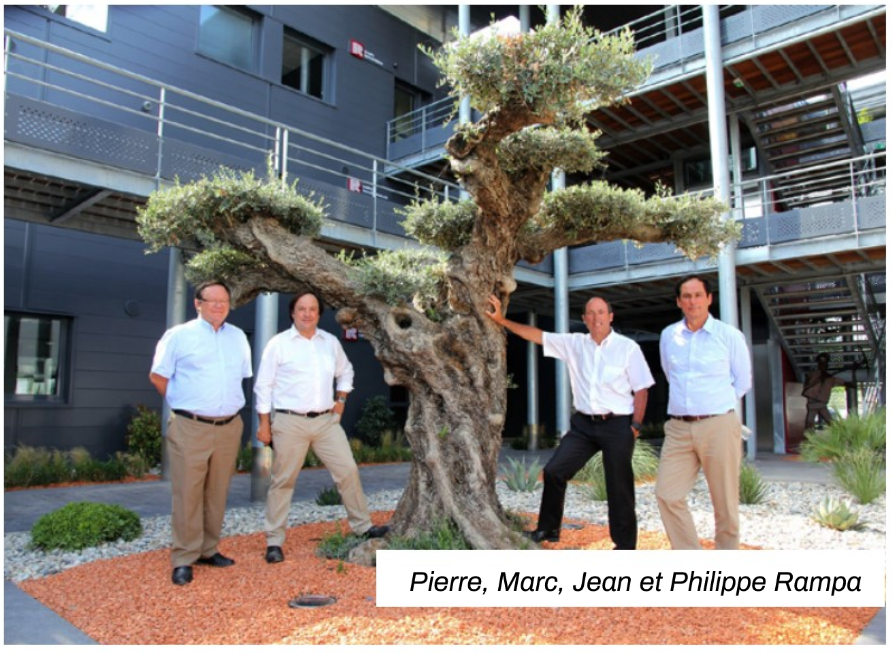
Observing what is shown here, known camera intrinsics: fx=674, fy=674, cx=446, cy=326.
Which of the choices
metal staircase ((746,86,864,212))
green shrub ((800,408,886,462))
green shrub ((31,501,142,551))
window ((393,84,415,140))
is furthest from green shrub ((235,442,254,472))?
metal staircase ((746,86,864,212))

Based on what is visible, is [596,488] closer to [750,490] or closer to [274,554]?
[750,490]

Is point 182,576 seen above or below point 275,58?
below

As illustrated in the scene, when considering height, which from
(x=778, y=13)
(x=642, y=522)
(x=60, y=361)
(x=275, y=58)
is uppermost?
(x=275, y=58)

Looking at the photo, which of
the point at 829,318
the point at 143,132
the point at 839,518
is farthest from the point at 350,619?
the point at 829,318

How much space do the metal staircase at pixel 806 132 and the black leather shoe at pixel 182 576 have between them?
11.6 meters

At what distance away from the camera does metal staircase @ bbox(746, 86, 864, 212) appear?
12.1 m

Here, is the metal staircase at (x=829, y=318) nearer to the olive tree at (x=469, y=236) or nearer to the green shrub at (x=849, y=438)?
the green shrub at (x=849, y=438)

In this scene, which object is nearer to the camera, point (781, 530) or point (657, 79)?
point (781, 530)

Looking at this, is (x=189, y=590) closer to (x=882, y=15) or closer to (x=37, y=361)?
(x=37, y=361)

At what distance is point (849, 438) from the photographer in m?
9.07

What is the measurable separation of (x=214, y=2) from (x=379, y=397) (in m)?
8.20

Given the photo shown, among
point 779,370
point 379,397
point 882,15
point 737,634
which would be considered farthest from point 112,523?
point 779,370

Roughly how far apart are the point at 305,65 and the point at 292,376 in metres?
12.2

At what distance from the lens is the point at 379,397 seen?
47.8 feet
